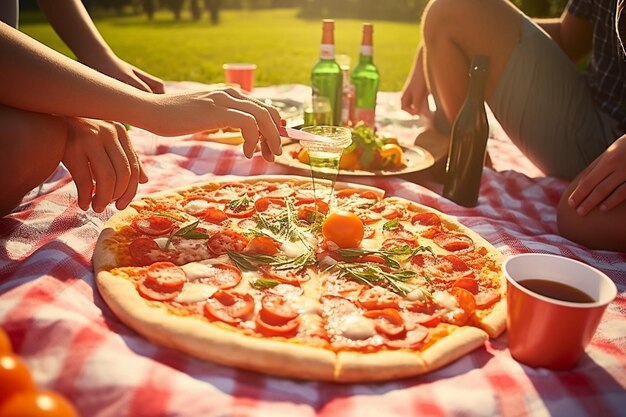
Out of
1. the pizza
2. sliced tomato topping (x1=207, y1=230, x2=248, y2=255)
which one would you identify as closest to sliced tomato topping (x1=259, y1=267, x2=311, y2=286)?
the pizza

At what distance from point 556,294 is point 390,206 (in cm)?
129

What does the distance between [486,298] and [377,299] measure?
0.44 m

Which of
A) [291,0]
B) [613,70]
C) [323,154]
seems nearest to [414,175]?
[323,154]

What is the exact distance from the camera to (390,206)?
3.09 meters

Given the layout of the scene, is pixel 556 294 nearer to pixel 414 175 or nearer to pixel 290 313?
pixel 290 313

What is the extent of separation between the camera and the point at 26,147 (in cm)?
223

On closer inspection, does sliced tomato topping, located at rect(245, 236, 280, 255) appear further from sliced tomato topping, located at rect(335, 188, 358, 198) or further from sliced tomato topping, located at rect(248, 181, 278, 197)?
sliced tomato topping, located at rect(335, 188, 358, 198)

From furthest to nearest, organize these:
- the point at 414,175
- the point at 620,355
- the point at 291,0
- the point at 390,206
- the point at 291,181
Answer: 1. the point at 291,0
2. the point at 414,175
3. the point at 291,181
4. the point at 390,206
5. the point at 620,355

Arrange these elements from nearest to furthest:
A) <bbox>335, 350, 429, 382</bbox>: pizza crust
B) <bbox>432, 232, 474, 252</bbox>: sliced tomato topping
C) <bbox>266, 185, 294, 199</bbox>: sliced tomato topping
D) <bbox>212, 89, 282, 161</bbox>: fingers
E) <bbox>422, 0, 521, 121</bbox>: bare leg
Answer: <bbox>335, 350, 429, 382</bbox>: pizza crust → <bbox>212, 89, 282, 161</bbox>: fingers → <bbox>432, 232, 474, 252</bbox>: sliced tomato topping → <bbox>266, 185, 294, 199</bbox>: sliced tomato topping → <bbox>422, 0, 521, 121</bbox>: bare leg

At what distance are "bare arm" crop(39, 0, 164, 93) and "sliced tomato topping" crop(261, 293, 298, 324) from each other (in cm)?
199

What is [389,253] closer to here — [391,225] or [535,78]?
[391,225]

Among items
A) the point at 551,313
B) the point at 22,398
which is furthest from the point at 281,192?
the point at 22,398

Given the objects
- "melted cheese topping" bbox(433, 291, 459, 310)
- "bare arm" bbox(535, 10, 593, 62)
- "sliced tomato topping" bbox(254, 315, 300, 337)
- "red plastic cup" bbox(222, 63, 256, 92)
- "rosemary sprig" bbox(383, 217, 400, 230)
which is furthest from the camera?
"red plastic cup" bbox(222, 63, 256, 92)

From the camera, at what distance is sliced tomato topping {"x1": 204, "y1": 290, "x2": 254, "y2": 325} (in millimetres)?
1931
